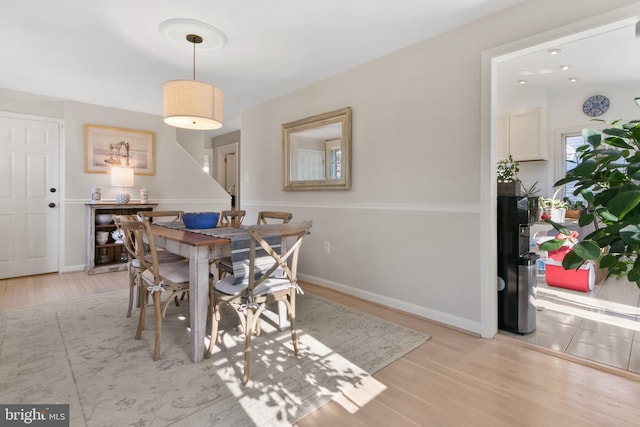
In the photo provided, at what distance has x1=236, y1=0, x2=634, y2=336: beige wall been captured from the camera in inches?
93.6

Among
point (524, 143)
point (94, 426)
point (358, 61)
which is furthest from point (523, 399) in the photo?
point (524, 143)

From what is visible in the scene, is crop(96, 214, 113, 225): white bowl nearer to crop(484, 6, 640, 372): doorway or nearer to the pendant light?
the pendant light

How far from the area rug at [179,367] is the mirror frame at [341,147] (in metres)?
1.40

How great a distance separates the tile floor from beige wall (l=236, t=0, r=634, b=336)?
481 millimetres

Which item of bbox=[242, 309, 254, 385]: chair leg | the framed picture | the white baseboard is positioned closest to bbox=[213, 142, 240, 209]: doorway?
the framed picture

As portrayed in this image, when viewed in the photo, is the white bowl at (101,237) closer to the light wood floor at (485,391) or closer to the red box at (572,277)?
the light wood floor at (485,391)

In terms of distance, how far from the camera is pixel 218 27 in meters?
2.53

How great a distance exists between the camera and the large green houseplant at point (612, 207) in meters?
0.59

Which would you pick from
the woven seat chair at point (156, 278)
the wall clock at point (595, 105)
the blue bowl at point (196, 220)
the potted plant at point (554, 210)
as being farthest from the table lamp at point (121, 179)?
the wall clock at point (595, 105)

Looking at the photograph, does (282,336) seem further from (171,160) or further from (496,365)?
(171,160)

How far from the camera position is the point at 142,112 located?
4977 millimetres

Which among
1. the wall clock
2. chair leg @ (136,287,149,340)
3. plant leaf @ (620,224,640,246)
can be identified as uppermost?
the wall clock

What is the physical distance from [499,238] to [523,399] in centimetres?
121

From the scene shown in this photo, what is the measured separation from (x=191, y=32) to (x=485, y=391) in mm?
3204
